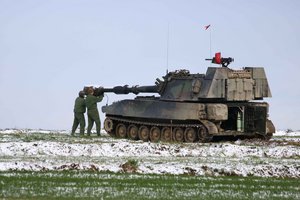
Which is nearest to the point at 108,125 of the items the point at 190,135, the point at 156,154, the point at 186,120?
the point at 186,120

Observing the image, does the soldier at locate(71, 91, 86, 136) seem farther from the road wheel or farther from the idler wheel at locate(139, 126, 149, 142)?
the idler wheel at locate(139, 126, 149, 142)

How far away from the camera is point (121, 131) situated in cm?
3869

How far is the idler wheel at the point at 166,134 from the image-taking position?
3596 centimetres

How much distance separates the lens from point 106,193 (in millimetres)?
15953

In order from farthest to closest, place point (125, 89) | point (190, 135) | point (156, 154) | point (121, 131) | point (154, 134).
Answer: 1. point (125, 89)
2. point (121, 131)
3. point (154, 134)
4. point (190, 135)
5. point (156, 154)

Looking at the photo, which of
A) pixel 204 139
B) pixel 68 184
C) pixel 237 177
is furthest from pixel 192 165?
pixel 204 139

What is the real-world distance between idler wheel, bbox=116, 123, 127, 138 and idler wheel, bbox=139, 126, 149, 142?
1.31 metres

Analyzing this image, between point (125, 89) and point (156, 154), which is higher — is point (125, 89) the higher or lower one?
the higher one

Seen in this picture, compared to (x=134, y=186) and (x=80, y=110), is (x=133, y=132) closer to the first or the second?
(x=80, y=110)

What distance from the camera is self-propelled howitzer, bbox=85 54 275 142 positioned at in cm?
3475

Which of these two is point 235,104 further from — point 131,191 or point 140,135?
point 131,191

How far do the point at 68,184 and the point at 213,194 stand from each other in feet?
10.3

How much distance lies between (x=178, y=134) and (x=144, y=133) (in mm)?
2231

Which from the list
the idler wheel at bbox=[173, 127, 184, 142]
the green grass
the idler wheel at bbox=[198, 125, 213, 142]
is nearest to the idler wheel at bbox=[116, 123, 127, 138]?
the idler wheel at bbox=[173, 127, 184, 142]
